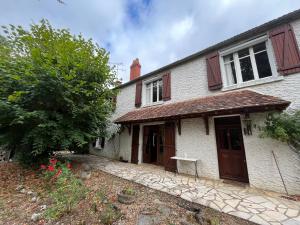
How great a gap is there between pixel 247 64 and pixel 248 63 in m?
0.05

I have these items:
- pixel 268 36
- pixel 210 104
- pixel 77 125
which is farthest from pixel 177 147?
pixel 268 36

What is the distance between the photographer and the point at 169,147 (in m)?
6.66

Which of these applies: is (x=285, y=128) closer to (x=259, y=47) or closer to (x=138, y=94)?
(x=259, y=47)

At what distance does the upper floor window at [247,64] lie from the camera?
5129mm

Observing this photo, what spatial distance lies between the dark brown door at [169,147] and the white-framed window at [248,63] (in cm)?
327

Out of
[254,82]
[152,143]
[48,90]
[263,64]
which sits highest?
[263,64]

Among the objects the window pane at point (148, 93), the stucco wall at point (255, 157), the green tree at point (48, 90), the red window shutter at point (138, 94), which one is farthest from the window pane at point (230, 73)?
the green tree at point (48, 90)

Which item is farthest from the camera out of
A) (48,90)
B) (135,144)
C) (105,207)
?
(135,144)

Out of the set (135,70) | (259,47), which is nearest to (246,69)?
(259,47)

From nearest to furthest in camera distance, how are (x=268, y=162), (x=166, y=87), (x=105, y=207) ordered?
(x=105, y=207) → (x=268, y=162) → (x=166, y=87)

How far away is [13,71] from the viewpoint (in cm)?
538

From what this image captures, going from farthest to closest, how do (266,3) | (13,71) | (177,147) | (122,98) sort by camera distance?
1. (122,98)
2. (177,147)
3. (266,3)
4. (13,71)

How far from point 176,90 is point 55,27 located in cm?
785

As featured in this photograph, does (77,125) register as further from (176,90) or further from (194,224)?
(194,224)
